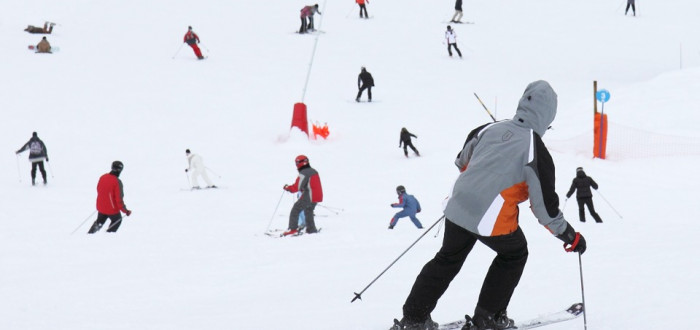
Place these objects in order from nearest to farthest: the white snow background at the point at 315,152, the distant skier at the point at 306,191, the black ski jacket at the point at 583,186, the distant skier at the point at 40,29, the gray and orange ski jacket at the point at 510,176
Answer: the gray and orange ski jacket at the point at 510,176 → the white snow background at the point at 315,152 → the distant skier at the point at 306,191 → the black ski jacket at the point at 583,186 → the distant skier at the point at 40,29

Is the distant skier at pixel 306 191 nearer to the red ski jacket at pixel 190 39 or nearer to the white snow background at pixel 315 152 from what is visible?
the white snow background at pixel 315 152

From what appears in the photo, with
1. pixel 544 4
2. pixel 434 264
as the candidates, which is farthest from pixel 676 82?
pixel 544 4

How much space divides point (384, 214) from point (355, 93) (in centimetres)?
1187

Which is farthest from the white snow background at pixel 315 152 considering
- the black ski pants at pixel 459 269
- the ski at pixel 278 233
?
the black ski pants at pixel 459 269

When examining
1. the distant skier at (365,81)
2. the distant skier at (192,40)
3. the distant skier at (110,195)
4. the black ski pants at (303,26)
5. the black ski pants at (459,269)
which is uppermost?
the black ski pants at (303,26)

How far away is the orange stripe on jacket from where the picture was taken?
370 cm

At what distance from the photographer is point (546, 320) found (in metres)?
4.36

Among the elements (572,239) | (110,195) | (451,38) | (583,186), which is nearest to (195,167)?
(110,195)

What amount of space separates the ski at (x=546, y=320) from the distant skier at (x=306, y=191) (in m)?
6.07

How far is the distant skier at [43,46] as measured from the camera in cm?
2595

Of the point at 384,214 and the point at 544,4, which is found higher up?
the point at 544,4

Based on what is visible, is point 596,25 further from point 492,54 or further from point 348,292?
point 348,292

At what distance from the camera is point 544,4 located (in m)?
35.6

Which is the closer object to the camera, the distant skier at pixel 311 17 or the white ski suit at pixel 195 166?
the white ski suit at pixel 195 166
